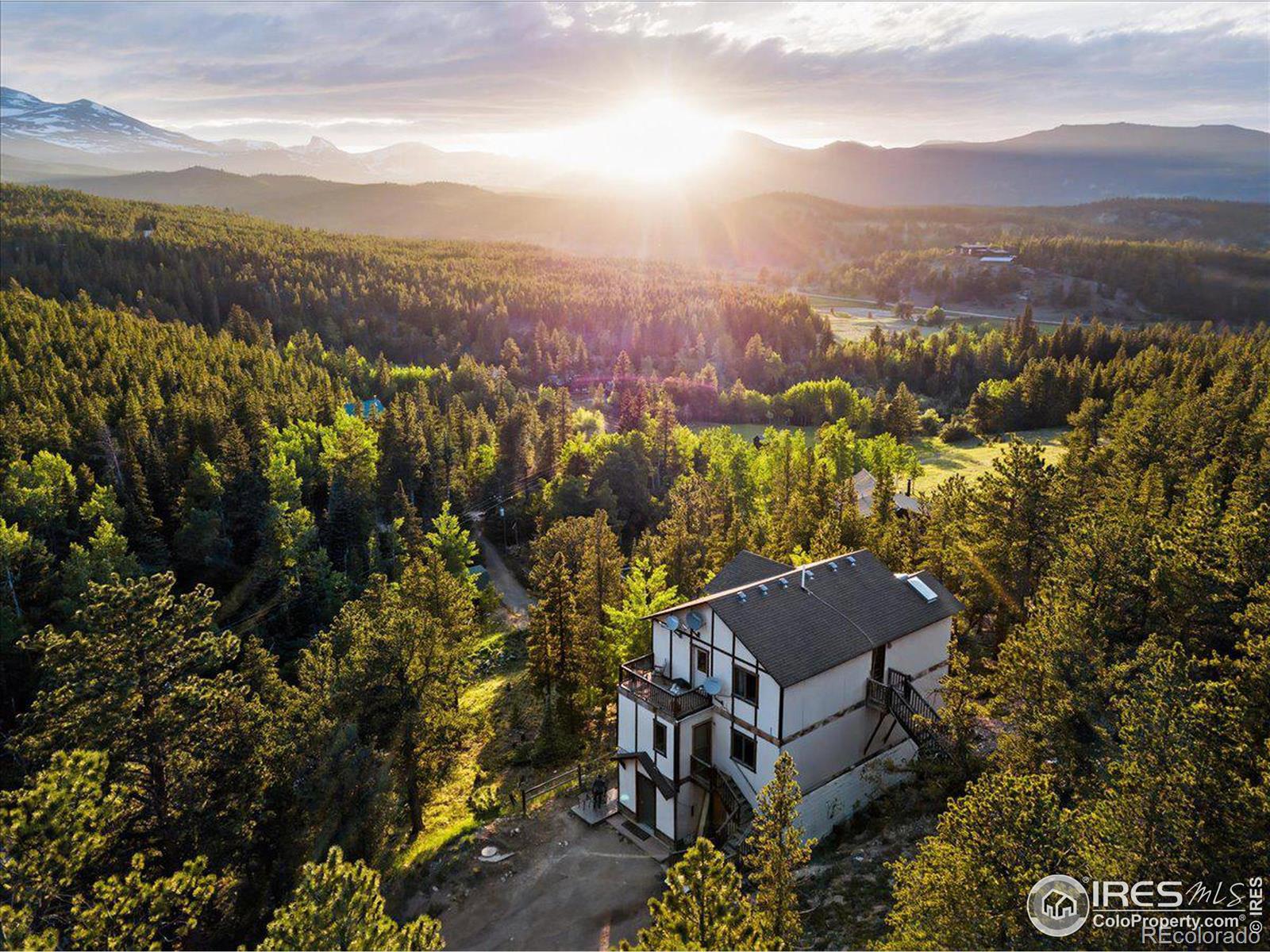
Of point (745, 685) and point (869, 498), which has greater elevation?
point (745, 685)

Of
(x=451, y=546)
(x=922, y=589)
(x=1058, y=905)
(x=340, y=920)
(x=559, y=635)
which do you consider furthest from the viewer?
(x=451, y=546)

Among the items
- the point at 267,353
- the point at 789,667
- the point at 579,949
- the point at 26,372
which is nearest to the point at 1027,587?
the point at 789,667

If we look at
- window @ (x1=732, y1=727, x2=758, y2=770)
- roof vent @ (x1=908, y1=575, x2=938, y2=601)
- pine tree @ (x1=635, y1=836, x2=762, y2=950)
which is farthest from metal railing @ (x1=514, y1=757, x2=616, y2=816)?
pine tree @ (x1=635, y1=836, x2=762, y2=950)

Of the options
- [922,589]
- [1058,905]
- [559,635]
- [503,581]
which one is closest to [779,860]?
[1058,905]

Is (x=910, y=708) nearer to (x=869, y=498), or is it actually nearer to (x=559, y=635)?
(x=559, y=635)

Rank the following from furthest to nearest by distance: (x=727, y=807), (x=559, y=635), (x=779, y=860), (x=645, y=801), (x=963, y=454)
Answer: (x=963, y=454) → (x=559, y=635) → (x=645, y=801) → (x=727, y=807) → (x=779, y=860)

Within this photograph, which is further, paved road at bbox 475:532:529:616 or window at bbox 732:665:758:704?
paved road at bbox 475:532:529:616

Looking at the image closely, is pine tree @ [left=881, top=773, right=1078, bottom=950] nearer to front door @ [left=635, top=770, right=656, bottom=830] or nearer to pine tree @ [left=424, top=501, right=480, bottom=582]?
front door @ [left=635, top=770, right=656, bottom=830]

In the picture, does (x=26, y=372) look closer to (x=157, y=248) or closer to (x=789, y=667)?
(x=789, y=667)
